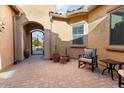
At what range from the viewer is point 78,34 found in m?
10.6

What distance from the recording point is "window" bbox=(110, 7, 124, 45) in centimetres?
575

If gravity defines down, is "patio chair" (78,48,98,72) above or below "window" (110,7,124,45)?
below

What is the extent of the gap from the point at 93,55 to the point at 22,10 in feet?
18.4

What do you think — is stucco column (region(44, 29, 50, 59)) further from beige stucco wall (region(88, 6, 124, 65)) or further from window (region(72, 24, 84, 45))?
beige stucco wall (region(88, 6, 124, 65))

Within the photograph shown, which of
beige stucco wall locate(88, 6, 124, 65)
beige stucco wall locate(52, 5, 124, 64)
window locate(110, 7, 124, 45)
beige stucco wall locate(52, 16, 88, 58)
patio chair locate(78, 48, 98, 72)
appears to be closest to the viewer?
window locate(110, 7, 124, 45)

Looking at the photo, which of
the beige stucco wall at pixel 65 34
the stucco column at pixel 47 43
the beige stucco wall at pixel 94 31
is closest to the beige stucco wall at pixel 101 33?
the beige stucco wall at pixel 94 31

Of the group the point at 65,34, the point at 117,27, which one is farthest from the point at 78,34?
the point at 117,27

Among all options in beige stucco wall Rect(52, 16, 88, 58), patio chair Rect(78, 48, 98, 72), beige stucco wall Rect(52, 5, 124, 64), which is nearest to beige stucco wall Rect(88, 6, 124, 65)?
beige stucco wall Rect(52, 5, 124, 64)

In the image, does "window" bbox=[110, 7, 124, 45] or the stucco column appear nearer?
"window" bbox=[110, 7, 124, 45]

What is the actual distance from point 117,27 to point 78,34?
4.71m

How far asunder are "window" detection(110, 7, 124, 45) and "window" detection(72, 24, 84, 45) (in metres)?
4.10

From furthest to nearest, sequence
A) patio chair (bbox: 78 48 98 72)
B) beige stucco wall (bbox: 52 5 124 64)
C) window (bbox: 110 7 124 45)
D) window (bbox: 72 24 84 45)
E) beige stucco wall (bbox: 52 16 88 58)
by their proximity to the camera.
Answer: beige stucco wall (bbox: 52 16 88 58), window (bbox: 72 24 84 45), patio chair (bbox: 78 48 98 72), beige stucco wall (bbox: 52 5 124 64), window (bbox: 110 7 124 45)

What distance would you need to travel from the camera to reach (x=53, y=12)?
10.3 metres

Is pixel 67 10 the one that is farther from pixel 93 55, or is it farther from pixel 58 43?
pixel 93 55
